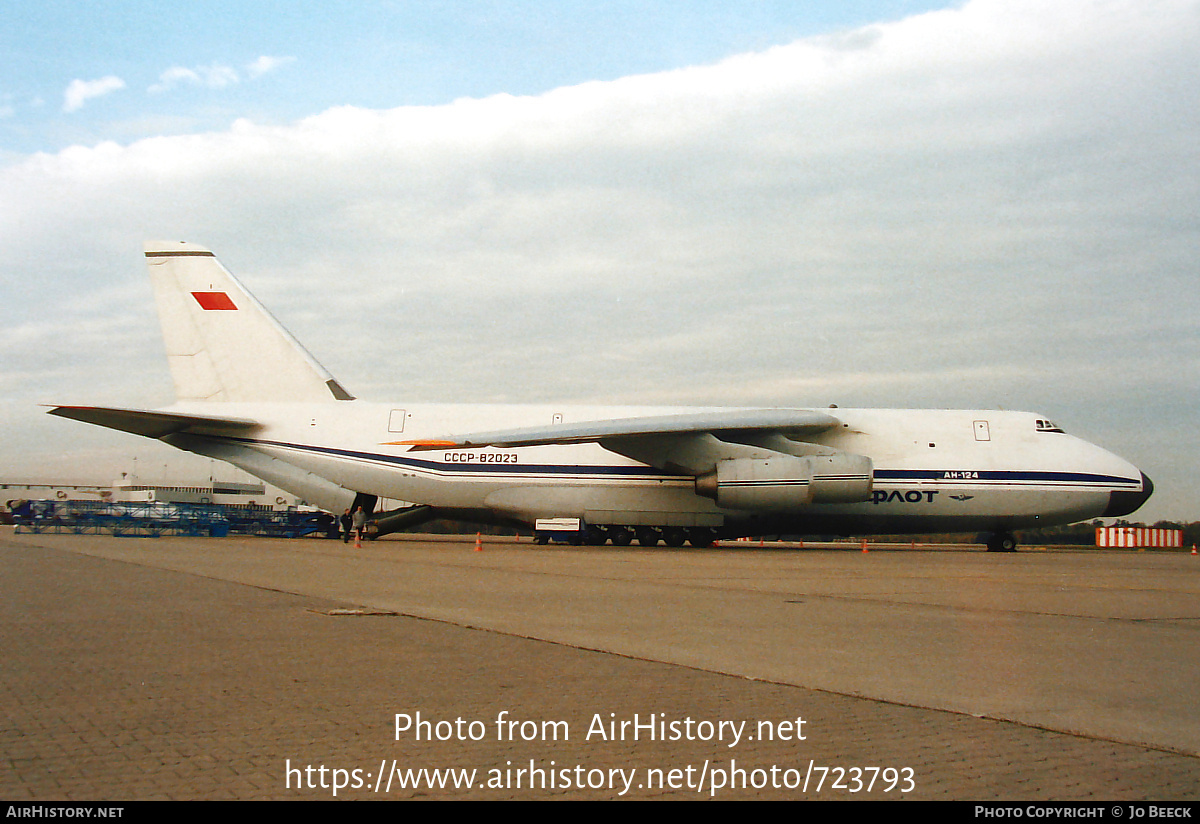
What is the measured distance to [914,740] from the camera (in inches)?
158

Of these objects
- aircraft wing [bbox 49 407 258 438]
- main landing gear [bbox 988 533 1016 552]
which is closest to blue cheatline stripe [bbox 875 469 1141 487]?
main landing gear [bbox 988 533 1016 552]

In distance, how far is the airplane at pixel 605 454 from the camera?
22016 millimetres

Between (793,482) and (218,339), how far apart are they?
15.6 meters

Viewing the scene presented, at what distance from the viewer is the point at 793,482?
21.3 meters

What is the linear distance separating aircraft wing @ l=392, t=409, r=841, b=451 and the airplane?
0.06 m

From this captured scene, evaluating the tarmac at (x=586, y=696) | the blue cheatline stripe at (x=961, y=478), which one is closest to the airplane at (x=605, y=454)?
the blue cheatline stripe at (x=961, y=478)

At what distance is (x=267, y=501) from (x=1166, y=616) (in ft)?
232

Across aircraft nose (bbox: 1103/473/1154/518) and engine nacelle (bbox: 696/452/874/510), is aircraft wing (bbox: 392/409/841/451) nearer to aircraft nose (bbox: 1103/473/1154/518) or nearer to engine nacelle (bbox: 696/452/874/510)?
engine nacelle (bbox: 696/452/874/510)

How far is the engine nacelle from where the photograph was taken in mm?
21328

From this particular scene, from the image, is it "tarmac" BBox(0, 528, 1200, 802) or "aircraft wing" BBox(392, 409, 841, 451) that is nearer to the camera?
"tarmac" BBox(0, 528, 1200, 802)

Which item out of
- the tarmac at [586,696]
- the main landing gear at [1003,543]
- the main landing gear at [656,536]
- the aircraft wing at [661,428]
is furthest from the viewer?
the main landing gear at [656,536]

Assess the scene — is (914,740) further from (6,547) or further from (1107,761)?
(6,547)

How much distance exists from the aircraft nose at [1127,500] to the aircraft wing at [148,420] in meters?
22.0

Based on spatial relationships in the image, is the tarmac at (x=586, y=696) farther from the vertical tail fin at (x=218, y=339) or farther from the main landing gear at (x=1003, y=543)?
the vertical tail fin at (x=218, y=339)
